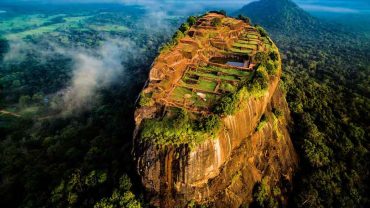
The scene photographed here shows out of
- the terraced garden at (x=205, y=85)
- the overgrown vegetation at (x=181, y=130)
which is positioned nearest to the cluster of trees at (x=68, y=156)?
the overgrown vegetation at (x=181, y=130)

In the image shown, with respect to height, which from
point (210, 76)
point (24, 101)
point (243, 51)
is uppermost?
point (243, 51)

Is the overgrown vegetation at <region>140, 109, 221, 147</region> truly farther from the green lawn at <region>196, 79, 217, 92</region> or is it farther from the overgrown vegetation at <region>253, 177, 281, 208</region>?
the overgrown vegetation at <region>253, 177, 281, 208</region>

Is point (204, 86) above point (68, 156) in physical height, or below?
above

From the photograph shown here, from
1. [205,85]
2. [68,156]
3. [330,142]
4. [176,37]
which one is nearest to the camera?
[205,85]

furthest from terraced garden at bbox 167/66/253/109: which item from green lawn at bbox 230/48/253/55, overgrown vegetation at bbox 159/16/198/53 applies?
green lawn at bbox 230/48/253/55

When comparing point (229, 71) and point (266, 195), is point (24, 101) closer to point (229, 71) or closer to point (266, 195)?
point (229, 71)

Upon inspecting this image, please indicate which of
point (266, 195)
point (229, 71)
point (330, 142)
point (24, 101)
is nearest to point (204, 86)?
point (229, 71)

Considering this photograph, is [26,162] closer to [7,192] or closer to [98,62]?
[7,192]

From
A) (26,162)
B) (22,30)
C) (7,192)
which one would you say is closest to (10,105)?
(26,162)

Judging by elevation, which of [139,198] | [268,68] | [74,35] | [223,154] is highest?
[268,68]
